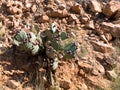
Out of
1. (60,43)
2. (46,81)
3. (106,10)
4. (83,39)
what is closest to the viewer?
(46,81)

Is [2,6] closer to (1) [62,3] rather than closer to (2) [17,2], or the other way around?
(2) [17,2]

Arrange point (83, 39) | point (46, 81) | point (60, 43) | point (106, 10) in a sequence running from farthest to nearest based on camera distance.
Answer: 1. point (106, 10)
2. point (83, 39)
3. point (60, 43)
4. point (46, 81)

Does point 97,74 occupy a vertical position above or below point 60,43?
below

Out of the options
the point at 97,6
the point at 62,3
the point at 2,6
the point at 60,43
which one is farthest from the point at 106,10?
the point at 2,6

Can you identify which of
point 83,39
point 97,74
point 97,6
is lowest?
point 97,74

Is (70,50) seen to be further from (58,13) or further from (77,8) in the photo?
(77,8)

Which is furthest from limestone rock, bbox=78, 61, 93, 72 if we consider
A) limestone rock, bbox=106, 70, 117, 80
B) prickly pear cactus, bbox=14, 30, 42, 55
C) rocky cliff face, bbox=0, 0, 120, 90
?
prickly pear cactus, bbox=14, 30, 42, 55

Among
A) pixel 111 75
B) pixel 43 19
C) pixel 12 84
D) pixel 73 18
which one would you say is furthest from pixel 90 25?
pixel 12 84
